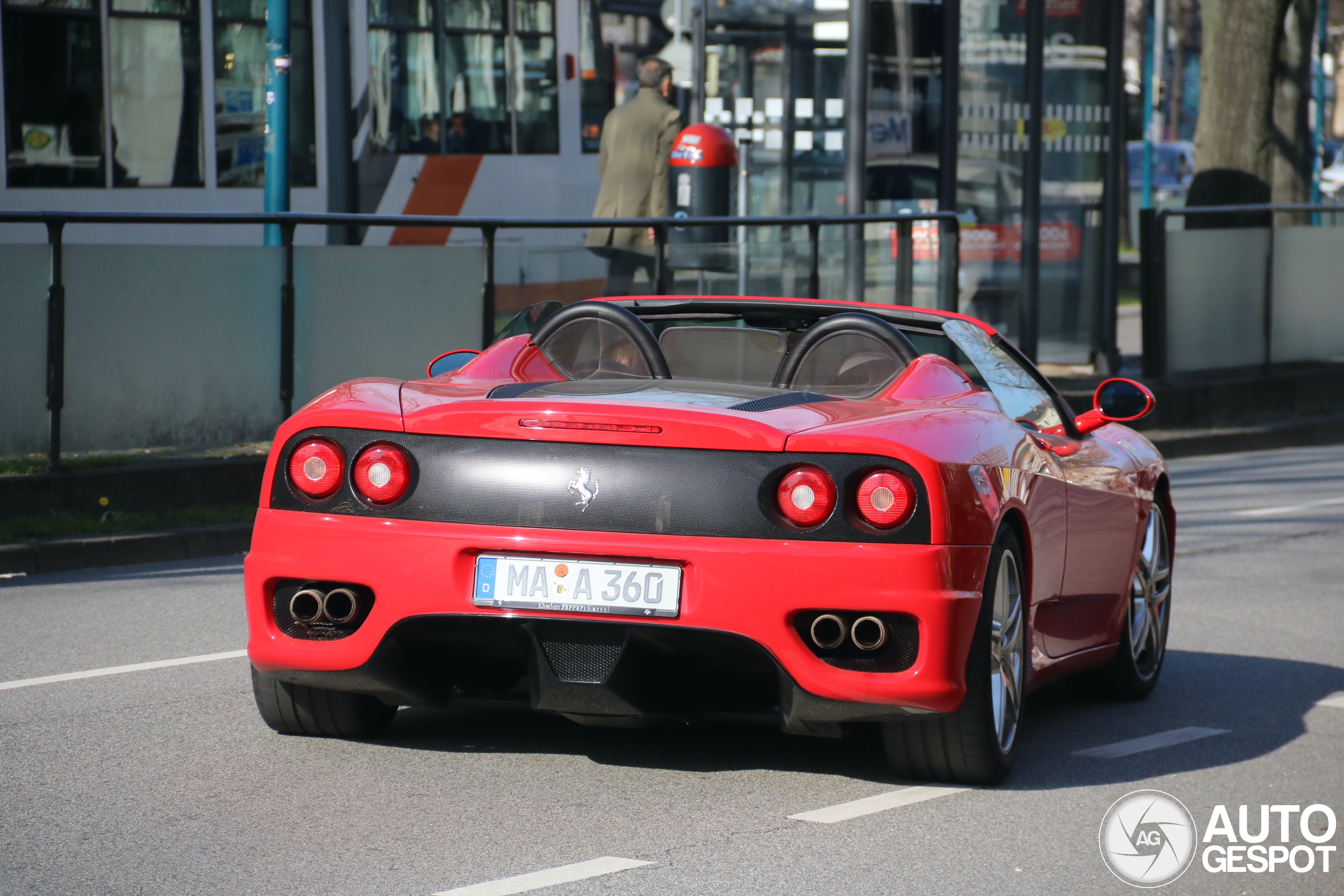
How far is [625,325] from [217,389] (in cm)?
582

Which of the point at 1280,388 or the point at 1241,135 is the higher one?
the point at 1241,135

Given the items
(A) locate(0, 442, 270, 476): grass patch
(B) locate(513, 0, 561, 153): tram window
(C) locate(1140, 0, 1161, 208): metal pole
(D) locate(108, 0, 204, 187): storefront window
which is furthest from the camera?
(C) locate(1140, 0, 1161, 208): metal pole

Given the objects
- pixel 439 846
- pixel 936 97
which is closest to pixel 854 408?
pixel 439 846

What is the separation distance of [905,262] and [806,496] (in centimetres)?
1092

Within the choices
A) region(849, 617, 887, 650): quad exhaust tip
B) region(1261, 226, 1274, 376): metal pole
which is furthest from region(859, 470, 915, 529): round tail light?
region(1261, 226, 1274, 376): metal pole

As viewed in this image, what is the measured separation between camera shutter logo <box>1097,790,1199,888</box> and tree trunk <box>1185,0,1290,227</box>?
15691 mm

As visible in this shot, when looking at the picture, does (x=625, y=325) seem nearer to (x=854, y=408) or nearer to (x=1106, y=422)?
Answer: (x=854, y=408)

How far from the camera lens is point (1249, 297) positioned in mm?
17703

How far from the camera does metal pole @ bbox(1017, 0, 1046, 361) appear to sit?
57.0 feet

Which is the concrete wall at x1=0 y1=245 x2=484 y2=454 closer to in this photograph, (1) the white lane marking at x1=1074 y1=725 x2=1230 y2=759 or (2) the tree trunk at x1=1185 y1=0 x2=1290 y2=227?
(1) the white lane marking at x1=1074 y1=725 x2=1230 y2=759

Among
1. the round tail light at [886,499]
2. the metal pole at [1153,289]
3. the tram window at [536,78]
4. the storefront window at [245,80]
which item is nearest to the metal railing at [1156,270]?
the metal pole at [1153,289]

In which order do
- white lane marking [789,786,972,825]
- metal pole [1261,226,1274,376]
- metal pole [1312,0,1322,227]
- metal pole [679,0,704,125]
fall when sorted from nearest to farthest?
white lane marking [789,786,972,825] → metal pole [1261,226,1274,376] → metal pole [679,0,704,125] → metal pole [1312,0,1322,227]

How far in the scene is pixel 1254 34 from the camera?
19891 millimetres

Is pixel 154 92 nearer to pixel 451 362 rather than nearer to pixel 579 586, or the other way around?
pixel 451 362
